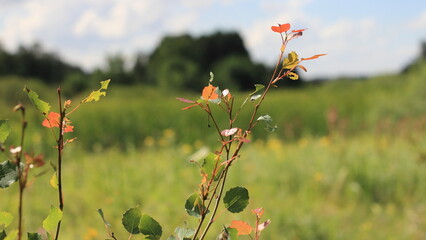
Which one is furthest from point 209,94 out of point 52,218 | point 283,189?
point 283,189

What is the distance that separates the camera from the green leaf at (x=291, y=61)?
528 millimetres

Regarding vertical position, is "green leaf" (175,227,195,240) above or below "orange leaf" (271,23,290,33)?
below

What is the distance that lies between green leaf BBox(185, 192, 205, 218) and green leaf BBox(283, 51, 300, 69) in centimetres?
17

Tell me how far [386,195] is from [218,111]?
181 inches

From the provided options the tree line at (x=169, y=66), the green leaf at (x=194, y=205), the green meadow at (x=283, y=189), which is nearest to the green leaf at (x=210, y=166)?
the green leaf at (x=194, y=205)

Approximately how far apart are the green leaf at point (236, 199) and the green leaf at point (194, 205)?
28mm

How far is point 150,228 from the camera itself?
54cm

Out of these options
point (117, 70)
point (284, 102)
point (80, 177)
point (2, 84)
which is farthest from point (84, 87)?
point (80, 177)

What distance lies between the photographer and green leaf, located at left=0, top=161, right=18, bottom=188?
50 cm

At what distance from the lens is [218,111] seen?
8.65 m

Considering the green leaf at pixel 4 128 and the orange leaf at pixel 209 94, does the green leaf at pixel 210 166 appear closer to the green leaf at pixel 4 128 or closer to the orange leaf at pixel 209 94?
the orange leaf at pixel 209 94

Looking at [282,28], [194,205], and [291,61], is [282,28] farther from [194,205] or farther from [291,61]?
[194,205]

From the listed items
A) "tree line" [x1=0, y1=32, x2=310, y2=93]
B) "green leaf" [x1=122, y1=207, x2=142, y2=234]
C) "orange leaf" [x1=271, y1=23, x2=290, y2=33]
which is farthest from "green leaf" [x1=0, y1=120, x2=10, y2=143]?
"tree line" [x1=0, y1=32, x2=310, y2=93]

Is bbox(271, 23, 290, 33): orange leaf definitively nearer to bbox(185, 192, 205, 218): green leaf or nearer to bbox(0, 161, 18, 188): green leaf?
bbox(185, 192, 205, 218): green leaf
